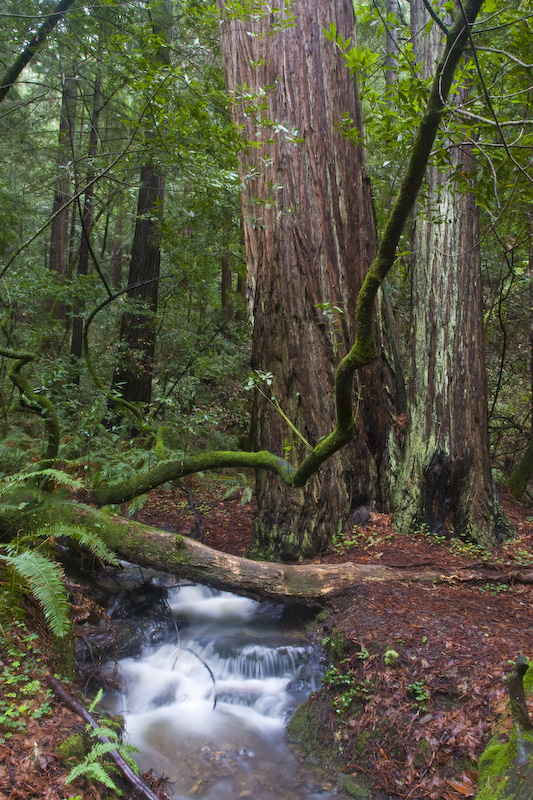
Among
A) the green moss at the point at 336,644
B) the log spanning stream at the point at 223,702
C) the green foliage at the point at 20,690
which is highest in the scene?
the green foliage at the point at 20,690

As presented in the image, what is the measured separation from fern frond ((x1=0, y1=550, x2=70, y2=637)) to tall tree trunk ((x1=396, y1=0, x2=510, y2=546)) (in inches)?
142

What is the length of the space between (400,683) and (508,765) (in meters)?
0.92

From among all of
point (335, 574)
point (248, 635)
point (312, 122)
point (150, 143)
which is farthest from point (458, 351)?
point (150, 143)

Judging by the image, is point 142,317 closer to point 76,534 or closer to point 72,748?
point 76,534

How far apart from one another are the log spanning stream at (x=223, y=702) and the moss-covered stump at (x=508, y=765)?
110 cm

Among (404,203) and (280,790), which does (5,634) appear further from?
(404,203)

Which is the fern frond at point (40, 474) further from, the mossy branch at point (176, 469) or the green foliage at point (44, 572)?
the mossy branch at point (176, 469)

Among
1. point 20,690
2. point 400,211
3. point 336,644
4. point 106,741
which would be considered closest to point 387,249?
point 400,211

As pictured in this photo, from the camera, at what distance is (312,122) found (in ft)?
19.2

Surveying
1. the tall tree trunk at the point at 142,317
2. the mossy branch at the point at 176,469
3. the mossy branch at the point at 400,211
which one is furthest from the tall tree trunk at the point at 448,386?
the tall tree trunk at the point at 142,317

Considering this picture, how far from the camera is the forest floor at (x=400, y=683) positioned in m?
2.78

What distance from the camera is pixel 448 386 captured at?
5.49m

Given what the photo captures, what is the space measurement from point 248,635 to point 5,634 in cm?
257

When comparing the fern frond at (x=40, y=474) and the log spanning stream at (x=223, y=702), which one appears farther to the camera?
the fern frond at (x=40, y=474)
